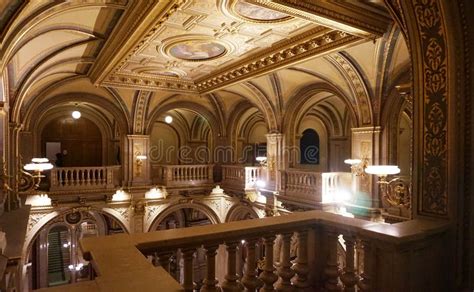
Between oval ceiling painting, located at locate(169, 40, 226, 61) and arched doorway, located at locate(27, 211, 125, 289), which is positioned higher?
oval ceiling painting, located at locate(169, 40, 226, 61)

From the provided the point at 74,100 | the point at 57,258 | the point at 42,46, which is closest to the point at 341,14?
the point at 42,46

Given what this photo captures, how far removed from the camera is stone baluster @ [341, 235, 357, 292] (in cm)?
284

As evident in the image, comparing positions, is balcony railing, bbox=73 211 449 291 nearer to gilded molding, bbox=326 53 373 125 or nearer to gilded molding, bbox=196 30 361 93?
gilded molding, bbox=196 30 361 93

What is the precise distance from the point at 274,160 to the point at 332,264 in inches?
372

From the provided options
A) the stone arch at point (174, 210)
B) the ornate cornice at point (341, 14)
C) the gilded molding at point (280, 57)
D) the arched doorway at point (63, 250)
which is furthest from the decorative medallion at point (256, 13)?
the arched doorway at point (63, 250)

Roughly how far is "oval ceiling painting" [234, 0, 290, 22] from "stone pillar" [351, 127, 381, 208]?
4.40 metres

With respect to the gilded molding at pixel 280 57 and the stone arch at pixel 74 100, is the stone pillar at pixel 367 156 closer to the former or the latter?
the gilded molding at pixel 280 57

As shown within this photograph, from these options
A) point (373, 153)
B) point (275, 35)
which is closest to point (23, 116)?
point (275, 35)

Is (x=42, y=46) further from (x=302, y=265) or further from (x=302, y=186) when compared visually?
(x=302, y=186)

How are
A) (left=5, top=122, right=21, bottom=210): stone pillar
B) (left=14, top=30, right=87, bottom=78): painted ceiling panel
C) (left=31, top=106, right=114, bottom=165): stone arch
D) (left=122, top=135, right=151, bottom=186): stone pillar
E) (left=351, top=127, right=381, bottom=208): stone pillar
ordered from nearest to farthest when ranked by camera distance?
(left=14, top=30, right=87, bottom=78): painted ceiling panel
(left=5, top=122, right=21, bottom=210): stone pillar
(left=351, top=127, right=381, bottom=208): stone pillar
(left=122, top=135, right=151, bottom=186): stone pillar
(left=31, top=106, right=114, bottom=165): stone arch

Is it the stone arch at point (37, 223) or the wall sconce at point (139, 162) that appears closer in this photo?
the stone arch at point (37, 223)

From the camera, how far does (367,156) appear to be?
907cm

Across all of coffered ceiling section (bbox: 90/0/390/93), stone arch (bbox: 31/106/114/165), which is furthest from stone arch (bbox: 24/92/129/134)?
stone arch (bbox: 31/106/114/165)

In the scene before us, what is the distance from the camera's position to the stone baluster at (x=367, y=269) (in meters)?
2.66
